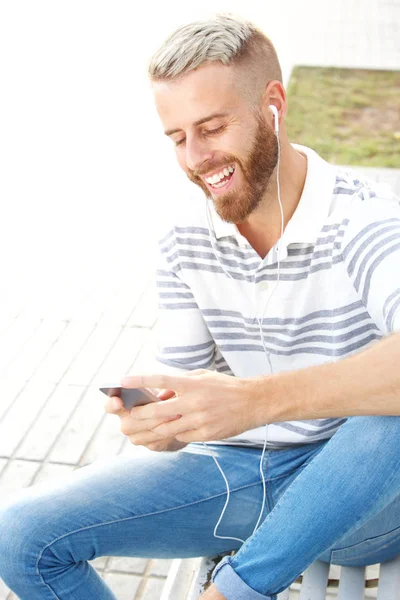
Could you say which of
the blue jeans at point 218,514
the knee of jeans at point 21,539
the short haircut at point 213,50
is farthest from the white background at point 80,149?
the knee of jeans at point 21,539

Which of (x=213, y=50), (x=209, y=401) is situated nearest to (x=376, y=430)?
(x=209, y=401)

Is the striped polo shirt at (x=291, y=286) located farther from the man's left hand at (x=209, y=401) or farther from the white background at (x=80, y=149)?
the white background at (x=80, y=149)

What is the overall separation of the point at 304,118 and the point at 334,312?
19.1ft

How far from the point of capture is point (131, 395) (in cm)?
221

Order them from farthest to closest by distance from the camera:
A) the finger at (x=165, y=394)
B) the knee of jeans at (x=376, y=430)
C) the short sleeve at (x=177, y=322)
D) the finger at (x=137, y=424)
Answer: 1. the short sleeve at (x=177, y=322)
2. the finger at (x=165, y=394)
3. the finger at (x=137, y=424)
4. the knee of jeans at (x=376, y=430)

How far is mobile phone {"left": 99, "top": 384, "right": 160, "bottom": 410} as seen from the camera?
2.17 metres

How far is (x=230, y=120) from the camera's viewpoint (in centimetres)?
240

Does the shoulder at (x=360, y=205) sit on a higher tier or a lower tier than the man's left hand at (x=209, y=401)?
higher

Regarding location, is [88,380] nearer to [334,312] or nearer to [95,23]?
[334,312]

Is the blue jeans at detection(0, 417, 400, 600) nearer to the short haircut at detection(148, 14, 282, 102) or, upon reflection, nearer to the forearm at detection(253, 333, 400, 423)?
the forearm at detection(253, 333, 400, 423)

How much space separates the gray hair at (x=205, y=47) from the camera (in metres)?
2.35

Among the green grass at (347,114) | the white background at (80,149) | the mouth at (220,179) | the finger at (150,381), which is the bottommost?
the green grass at (347,114)

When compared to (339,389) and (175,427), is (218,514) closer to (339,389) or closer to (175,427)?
(175,427)

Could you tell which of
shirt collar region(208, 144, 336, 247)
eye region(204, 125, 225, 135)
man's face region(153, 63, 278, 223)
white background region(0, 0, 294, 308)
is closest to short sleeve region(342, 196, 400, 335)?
shirt collar region(208, 144, 336, 247)
